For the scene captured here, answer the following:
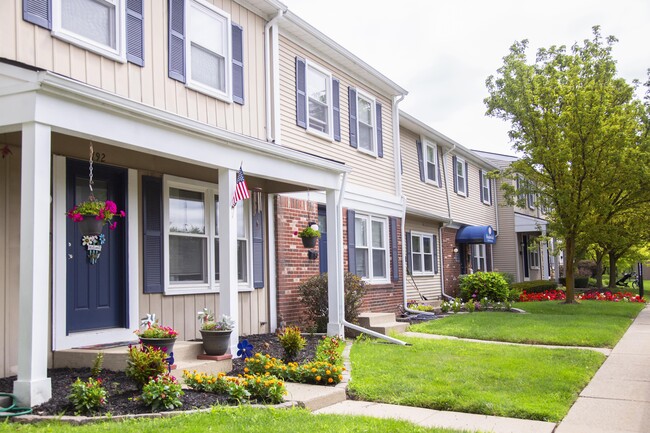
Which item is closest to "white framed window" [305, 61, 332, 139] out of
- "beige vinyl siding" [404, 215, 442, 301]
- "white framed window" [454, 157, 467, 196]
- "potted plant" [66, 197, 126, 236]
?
"beige vinyl siding" [404, 215, 442, 301]

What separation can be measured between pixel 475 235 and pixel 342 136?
9688 millimetres

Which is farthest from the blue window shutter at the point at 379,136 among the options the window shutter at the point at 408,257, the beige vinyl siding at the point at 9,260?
the beige vinyl siding at the point at 9,260

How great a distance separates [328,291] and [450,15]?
198 inches

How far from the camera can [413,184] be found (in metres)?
18.0

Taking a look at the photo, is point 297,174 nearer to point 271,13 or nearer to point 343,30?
point 271,13

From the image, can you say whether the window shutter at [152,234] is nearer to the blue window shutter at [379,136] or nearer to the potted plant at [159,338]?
the potted plant at [159,338]

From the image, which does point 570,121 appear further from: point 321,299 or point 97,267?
point 97,267

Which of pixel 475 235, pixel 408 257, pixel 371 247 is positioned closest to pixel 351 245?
pixel 371 247

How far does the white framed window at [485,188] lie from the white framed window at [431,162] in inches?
220

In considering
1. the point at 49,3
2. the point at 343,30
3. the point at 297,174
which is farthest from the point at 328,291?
the point at 343,30

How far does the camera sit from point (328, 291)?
1027cm

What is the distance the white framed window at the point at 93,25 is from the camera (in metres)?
6.96

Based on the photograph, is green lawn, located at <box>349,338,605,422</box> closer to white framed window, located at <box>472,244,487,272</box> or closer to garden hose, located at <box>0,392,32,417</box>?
garden hose, located at <box>0,392,32,417</box>

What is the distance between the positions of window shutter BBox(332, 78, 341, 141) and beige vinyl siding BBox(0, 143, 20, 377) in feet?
23.9
